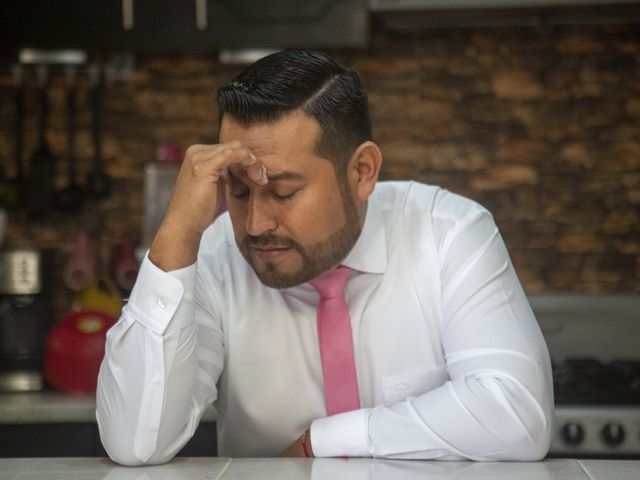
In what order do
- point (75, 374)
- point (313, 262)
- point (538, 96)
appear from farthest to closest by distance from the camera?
point (538, 96) < point (75, 374) < point (313, 262)

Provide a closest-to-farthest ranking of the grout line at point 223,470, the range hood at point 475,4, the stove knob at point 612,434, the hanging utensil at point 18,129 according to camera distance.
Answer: the grout line at point 223,470
the stove knob at point 612,434
the range hood at point 475,4
the hanging utensil at point 18,129

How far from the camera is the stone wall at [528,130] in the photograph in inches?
120

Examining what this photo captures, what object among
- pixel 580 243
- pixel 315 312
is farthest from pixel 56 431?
pixel 580 243

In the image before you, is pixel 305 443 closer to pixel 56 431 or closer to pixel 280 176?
pixel 280 176

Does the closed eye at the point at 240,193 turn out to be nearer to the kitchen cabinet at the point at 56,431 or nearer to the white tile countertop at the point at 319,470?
the white tile countertop at the point at 319,470

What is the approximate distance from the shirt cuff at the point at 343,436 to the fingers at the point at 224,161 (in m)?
0.39

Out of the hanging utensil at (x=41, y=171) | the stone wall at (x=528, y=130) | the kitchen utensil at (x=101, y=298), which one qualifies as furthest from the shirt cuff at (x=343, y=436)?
the hanging utensil at (x=41, y=171)

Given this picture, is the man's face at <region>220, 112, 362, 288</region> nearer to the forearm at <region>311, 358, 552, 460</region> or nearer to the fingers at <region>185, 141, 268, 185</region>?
the fingers at <region>185, 141, 268, 185</region>

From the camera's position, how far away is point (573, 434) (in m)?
2.37

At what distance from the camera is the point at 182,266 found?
5.02 feet

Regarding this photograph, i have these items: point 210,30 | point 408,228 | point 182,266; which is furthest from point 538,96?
point 182,266

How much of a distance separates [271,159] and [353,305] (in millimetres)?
349

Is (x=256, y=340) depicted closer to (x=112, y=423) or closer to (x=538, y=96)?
(x=112, y=423)

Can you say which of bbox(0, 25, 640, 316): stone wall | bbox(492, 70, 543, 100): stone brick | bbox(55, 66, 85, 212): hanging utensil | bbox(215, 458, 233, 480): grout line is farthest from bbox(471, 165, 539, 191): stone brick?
bbox(215, 458, 233, 480): grout line
